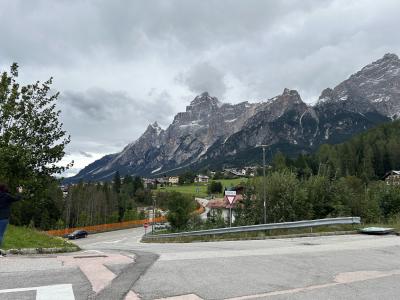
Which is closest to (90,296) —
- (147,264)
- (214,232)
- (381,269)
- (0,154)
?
(147,264)

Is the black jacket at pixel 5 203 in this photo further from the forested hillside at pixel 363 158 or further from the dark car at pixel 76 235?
the forested hillside at pixel 363 158

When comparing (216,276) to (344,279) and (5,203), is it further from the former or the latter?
(5,203)

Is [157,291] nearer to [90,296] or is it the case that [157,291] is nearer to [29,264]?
[90,296]

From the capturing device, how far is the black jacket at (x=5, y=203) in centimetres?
980

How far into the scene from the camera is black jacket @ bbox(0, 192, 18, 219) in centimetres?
980

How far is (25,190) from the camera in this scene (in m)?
18.9

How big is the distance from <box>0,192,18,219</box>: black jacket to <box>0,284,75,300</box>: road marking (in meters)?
3.59

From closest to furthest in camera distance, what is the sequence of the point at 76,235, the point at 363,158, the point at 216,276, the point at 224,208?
the point at 216,276 < the point at 76,235 < the point at 224,208 < the point at 363,158

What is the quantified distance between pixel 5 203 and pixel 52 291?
13.2 ft

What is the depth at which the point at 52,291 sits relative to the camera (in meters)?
6.64

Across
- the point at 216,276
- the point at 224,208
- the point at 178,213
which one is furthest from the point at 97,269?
the point at 224,208

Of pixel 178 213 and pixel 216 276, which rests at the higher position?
pixel 178 213

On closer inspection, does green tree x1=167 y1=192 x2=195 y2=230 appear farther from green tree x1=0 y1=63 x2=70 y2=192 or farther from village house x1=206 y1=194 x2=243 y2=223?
green tree x1=0 y1=63 x2=70 y2=192

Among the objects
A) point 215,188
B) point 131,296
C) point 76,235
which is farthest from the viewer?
point 215,188
